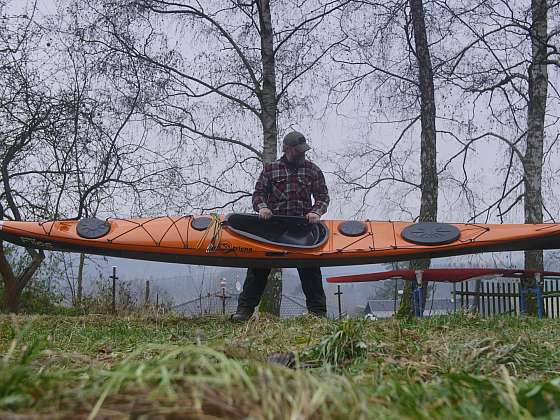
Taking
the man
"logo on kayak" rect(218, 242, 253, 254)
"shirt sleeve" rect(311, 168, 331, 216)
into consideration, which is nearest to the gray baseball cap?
the man

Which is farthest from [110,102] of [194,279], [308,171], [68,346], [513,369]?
[513,369]

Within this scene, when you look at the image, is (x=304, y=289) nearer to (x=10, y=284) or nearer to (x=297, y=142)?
(x=297, y=142)

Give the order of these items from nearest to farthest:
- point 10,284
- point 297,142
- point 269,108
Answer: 1. point 297,142
2. point 10,284
3. point 269,108

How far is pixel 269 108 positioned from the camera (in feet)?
31.6

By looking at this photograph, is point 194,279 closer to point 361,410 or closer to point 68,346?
point 68,346

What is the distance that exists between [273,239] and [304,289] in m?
0.59

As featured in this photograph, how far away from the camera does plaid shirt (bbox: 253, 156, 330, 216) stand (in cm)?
610

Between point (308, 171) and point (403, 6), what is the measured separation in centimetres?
487

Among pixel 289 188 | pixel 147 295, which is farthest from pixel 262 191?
pixel 147 295

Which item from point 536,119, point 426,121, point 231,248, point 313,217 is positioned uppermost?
point 536,119

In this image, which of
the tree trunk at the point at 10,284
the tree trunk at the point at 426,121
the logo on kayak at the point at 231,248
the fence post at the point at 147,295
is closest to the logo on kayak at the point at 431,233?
the logo on kayak at the point at 231,248

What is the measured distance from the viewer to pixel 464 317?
3627 millimetres

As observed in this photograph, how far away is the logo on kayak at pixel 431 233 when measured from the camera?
19.8 ft

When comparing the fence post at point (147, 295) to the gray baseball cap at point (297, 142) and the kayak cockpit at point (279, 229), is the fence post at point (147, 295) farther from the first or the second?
the gray baseball cap at point (297, 142)
